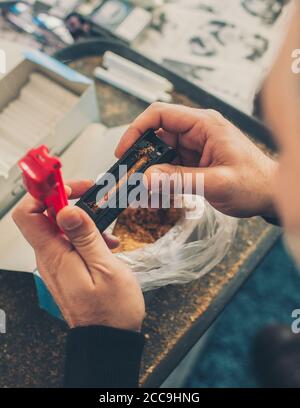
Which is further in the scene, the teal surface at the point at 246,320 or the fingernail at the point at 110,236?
the teal surface at the point at 246,320

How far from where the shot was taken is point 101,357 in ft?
2.02

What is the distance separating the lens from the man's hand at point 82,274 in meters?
0.58

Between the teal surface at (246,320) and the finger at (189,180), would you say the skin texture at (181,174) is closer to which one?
the finger at (189,180)

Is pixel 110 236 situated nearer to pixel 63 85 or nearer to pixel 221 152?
pixel 221 152

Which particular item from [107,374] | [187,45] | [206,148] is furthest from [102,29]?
[107,374]

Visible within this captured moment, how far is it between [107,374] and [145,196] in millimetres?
267

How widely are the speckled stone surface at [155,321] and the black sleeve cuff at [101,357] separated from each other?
0.29 feet

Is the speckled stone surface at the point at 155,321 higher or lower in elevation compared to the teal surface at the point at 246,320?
higher

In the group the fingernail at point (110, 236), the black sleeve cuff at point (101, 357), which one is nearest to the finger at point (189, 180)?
the fingernail at point (110, 236)

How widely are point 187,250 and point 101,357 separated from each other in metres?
0.21

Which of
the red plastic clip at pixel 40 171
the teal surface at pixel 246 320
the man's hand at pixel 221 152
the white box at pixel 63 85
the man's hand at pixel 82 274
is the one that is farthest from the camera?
the teal surface at pixel 246 320

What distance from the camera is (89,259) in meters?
0.58
